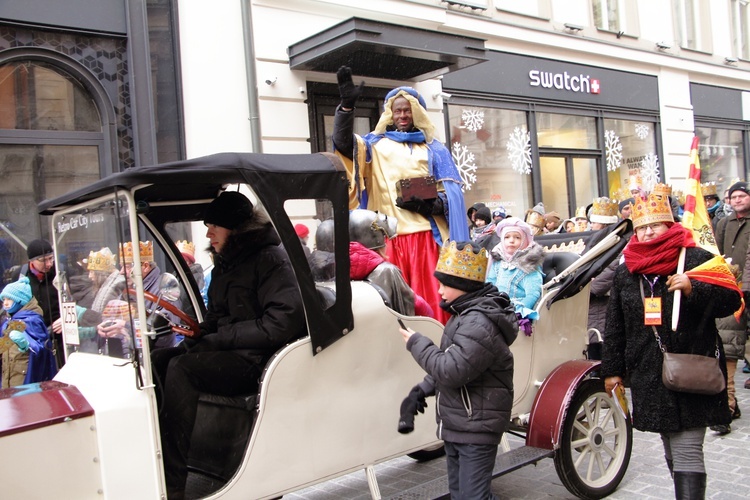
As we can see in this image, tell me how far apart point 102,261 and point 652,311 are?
2.67 meters

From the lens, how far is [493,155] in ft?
41.4

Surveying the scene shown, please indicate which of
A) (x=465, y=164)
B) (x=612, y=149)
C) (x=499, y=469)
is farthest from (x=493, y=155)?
(x=499, y=469)

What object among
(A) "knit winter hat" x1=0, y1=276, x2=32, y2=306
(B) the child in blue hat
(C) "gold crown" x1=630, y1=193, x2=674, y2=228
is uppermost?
(C) "gold crown" x1=630, y1=193, x2=674, y2=228

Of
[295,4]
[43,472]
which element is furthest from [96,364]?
[295,4]

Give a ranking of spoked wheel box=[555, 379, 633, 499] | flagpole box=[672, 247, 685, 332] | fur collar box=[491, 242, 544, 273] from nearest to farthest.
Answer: flagpole box=[672, 247, 685, 332] → spoked wheel box=[555, 379, 633, 499] → fur collar box=[491, 242, 544, 273]

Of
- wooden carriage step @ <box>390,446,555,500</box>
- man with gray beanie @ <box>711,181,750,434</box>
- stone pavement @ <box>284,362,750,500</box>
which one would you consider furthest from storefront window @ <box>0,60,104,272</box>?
man with gray beanie @ <box>711,181,750,434</box>

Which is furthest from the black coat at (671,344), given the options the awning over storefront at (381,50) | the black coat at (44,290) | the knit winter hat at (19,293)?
the awning over storefront at (381,50)

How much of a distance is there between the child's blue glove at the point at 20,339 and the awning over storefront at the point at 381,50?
5.42 m

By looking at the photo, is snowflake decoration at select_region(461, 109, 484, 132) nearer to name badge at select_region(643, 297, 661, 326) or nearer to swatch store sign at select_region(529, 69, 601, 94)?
swatch store sign at select_region(529, 69, 601, 94)

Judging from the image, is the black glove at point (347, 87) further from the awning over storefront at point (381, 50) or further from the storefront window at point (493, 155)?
the storefront window at point (493, 155)

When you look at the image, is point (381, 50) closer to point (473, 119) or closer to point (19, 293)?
point (473, 119)

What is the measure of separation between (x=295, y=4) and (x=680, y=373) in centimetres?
787

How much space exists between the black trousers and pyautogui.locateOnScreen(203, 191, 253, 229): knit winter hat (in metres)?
0.68

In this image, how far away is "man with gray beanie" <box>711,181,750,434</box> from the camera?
5.94 meters
